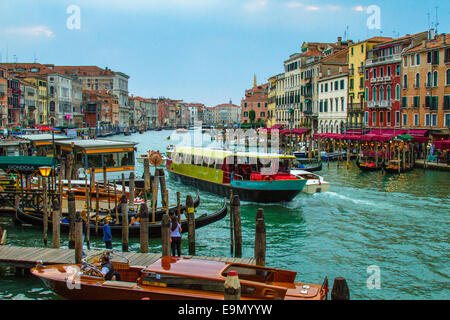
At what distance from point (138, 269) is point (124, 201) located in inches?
150

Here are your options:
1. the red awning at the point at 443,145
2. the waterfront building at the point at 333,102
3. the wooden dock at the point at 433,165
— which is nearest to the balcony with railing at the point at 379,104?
the waterfront building at the point at 333,102

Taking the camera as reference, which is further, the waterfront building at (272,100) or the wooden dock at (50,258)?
the waterfront building at (272,100)

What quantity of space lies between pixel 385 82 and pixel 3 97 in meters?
38.6

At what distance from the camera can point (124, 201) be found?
13.2 meters

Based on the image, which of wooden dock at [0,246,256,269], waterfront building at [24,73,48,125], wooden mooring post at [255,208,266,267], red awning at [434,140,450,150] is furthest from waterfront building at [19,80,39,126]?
wooden mooring post at [255,208,266,267]

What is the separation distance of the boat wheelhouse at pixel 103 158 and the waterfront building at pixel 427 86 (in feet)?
76.7

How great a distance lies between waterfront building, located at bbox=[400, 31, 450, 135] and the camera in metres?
34.0

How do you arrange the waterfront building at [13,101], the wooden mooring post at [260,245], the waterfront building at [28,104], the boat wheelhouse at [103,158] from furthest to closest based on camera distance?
the waterfront building at [28,104], the waterfront building at [13,101], the boat wheelhouse at [103,158], the wooden mooring post at [260,245]

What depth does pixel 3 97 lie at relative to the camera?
50.4m

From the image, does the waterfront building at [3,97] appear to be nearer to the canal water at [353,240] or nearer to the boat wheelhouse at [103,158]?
the boat wheelhouse at [103,158]

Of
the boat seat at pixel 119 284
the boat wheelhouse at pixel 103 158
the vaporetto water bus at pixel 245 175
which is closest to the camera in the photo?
the boat seat at pixel 119 284

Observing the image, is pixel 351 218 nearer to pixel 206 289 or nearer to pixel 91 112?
pixel 206 289

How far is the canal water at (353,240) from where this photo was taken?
11.2 m

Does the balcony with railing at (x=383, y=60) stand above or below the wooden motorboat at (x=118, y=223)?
above
